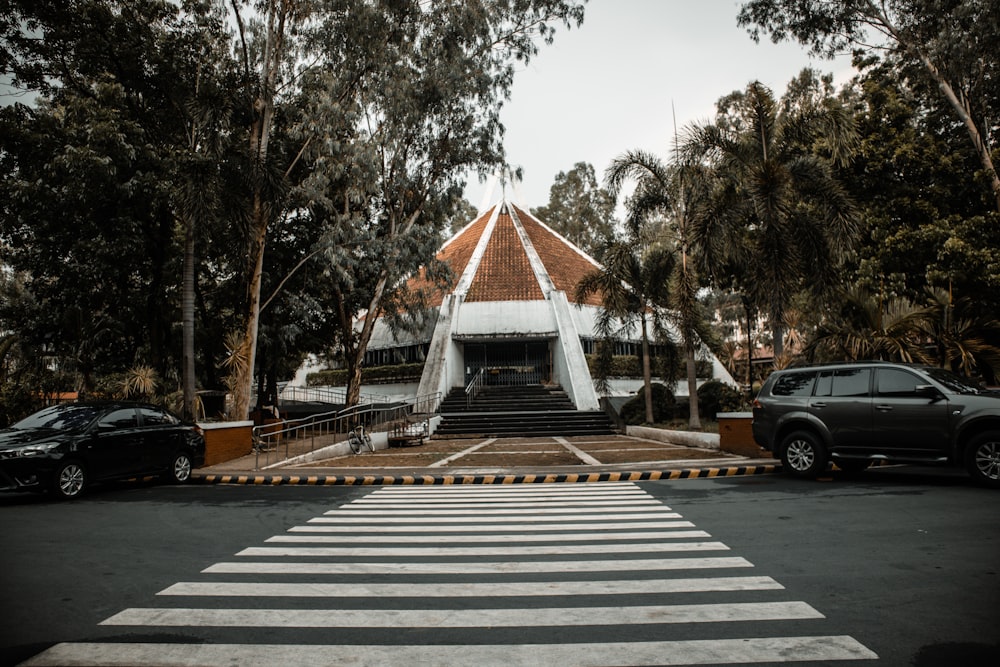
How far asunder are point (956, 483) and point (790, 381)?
2748mm

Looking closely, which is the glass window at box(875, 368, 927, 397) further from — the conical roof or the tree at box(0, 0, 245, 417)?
the conical roof

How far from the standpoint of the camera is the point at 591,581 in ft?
16.0

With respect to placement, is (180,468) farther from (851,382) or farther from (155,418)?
(851,382)

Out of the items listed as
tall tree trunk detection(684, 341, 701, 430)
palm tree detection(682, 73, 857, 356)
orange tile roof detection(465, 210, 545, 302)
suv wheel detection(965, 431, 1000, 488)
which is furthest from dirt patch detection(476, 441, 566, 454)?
orange tile roof detection(465, 210, 545, 302)

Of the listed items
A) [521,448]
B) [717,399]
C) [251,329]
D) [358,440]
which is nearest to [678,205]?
[717,399]

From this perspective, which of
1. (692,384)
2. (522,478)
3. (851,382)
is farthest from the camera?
(692,384)

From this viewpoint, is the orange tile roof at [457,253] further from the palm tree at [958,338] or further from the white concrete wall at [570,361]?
the palm tree at [958,338]

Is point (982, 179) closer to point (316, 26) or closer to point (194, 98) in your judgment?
point (316, 26)

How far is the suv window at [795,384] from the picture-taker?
10.6m

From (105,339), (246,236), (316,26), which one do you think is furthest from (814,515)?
(105,339)

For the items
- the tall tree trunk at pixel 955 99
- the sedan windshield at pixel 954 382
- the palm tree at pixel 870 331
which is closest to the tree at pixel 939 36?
the tall tree trunk at pixel 955 99

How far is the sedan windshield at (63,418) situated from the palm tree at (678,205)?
1380 centimetres

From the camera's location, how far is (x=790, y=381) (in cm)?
1091

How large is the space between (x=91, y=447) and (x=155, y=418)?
5.41 feet
